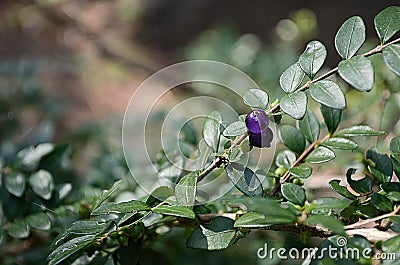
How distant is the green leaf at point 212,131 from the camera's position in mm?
749

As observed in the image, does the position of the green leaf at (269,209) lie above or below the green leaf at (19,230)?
above

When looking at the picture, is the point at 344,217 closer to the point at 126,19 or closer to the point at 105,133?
the point at 105,133

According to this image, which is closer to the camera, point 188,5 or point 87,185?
point 87,185

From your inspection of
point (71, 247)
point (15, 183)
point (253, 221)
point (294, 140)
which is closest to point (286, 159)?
point (294, 140)

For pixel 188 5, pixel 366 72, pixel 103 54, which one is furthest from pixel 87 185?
pixel 188 5

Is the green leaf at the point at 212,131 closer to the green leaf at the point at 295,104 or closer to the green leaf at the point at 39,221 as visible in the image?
the green leaf at the point at 295,104

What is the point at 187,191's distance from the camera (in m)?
0.70

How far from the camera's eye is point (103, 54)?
7.64ft

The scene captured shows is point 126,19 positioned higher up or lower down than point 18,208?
lower down

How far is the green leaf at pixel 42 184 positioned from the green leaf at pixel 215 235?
1.12ft

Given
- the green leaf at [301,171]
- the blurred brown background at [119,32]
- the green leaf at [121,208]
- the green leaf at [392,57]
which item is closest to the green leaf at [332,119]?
the green leaf at [301,171]

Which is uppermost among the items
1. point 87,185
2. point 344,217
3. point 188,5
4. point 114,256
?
point 344,217

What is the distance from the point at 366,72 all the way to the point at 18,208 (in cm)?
65

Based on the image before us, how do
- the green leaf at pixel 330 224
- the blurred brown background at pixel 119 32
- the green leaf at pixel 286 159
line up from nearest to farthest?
the green leaf at pixel 330 224
the green leaf at pixel 286 159
the blurred brown background at pixel 119 32
